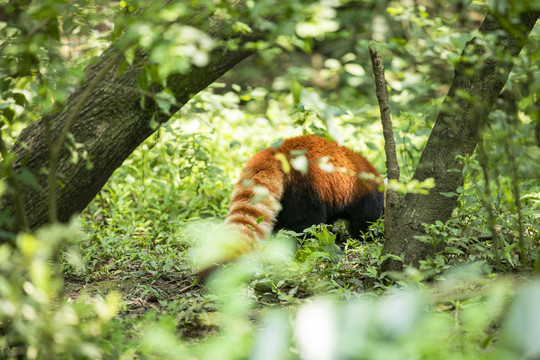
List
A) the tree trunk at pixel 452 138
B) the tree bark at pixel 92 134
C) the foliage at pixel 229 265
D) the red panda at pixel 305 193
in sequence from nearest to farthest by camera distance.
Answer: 1. the foliage at pixel 229 265
2. the tree trunk at pixel 452 138
3. the tree bark at pixel 92 134
4. the red panda at pixel 305 193

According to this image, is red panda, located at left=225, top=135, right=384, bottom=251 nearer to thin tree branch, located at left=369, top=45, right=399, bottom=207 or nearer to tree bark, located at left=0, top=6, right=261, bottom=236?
thin tree branch, located at left=369, top=45, right=399, bottom=207

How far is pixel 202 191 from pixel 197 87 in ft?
5.50

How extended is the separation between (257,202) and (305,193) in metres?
0.54

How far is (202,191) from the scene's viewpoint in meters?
4.38

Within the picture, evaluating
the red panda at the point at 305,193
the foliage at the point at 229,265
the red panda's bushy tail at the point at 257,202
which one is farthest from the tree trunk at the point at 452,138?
the red panda's bushy tail at the point at 257,202

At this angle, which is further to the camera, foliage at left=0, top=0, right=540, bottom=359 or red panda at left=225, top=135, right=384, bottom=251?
red panda at left=225, top=135, right=384, bottom=251

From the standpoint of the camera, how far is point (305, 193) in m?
3.33

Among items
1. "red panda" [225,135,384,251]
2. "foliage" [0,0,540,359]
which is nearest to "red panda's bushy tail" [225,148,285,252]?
"red panda" [225,135,384,251]

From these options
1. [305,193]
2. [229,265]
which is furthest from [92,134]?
[305,193]

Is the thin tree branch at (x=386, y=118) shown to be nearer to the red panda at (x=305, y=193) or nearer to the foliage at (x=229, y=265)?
the foliage at (x=229, y=265)

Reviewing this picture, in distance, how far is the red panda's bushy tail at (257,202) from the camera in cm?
279

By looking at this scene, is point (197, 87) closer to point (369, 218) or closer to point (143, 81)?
point (143, 81)

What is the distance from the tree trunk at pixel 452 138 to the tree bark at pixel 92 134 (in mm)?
1206

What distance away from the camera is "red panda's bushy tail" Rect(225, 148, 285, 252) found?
2.79 metres
